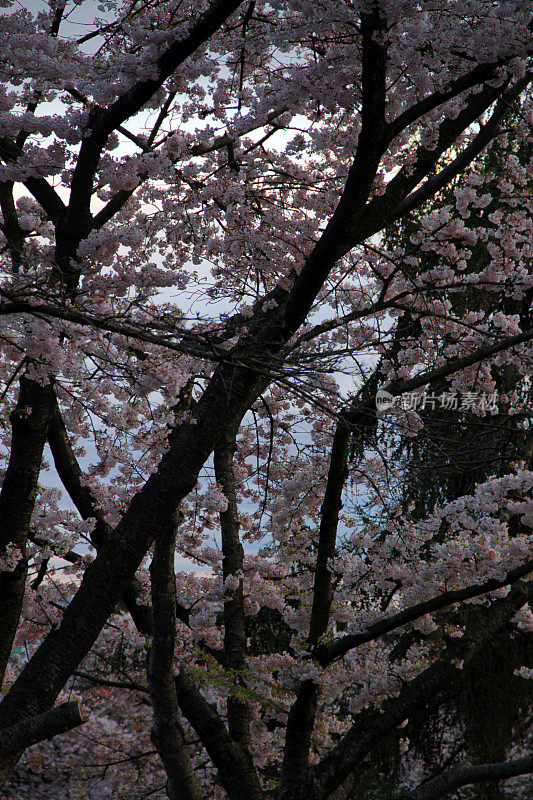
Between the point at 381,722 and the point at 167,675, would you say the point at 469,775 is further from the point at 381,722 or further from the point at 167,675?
the point at 167,675

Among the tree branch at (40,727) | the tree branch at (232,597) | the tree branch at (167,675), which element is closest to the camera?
Answer: the tree branch at (40,727)

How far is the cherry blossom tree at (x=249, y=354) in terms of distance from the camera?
3402 millimetres

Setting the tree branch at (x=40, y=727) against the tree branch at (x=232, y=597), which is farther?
the tree branch at (x=232, y=597)

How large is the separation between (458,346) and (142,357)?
312cm

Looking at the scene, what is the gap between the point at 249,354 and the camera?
9.57 ft

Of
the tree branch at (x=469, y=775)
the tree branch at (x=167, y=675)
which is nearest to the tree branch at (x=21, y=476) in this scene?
the tree branch at (x=167, y=675)

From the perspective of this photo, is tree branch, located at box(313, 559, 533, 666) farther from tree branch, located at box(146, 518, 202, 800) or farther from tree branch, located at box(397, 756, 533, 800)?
tree branch, located at box(146, 518, 202, 800)

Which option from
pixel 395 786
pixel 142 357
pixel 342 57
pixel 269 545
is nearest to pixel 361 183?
pixel 342 57

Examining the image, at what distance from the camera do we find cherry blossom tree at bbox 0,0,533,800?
3402 mm

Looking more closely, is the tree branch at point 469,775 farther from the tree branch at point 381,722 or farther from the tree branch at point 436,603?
the tree branch at point 436,603

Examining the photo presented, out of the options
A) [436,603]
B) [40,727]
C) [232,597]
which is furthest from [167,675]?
[436,603]

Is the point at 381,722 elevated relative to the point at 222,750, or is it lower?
elevated

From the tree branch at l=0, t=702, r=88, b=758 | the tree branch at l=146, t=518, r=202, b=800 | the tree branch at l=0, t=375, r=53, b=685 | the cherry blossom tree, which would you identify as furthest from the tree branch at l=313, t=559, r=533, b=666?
the tree branch at l=0, t=375, r=53, b=685

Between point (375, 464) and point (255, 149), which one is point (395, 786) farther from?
point (255, 149)
